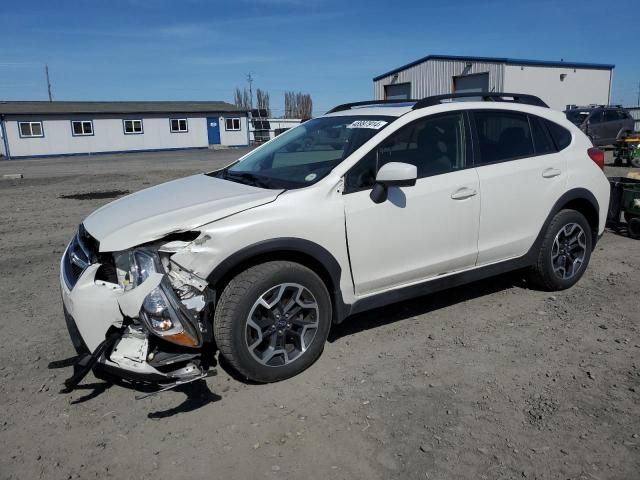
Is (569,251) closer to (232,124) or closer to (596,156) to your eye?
(596,156)

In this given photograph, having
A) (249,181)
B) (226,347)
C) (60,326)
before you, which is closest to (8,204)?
(60,326)

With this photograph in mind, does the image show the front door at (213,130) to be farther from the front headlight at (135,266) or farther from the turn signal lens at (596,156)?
the front headlight at (135,266)

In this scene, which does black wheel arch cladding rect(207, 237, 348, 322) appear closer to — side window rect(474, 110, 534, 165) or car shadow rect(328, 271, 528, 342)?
car shadow rect(328, 271, 528, 342)

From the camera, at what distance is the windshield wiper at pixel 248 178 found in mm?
3935

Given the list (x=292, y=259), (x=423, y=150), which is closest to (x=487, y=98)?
(x=423, y=150)

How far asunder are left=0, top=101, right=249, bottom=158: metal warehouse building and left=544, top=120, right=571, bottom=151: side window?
40689mm

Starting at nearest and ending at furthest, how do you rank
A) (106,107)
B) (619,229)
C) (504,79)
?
1. (619,229)
2. (504,79)
3. (106,107)

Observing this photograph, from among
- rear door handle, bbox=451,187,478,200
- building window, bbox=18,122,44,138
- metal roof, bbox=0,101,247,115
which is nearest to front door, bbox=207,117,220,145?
metal roof, bbox=0,101,247,115

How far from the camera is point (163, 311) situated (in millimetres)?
3021

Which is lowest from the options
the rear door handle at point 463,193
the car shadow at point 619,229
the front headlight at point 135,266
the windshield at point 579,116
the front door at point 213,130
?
the car shadow at point 619,229

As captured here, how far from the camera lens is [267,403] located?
3.33 meters

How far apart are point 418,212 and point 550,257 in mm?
1752

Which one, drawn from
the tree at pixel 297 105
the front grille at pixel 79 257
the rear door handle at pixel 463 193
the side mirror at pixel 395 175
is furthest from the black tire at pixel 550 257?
the tree at pixel 297 105

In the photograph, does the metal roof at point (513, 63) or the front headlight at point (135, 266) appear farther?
the metal roof at point (513, 63)
